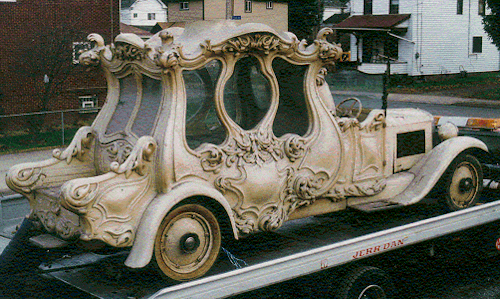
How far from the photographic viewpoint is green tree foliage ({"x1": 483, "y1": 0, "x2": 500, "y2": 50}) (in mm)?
25609

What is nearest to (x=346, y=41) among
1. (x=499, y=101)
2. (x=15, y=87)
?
(x=499, y=101)

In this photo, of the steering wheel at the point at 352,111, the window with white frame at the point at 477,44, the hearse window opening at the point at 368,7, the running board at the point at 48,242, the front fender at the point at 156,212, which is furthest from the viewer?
the hearse window opening at the point at 368,7

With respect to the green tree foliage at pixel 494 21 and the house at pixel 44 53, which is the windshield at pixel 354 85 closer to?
the house at pixel 44 53

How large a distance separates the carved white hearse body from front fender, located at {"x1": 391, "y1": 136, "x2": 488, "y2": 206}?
0.06 ft

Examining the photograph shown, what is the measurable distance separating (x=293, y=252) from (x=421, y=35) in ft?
104

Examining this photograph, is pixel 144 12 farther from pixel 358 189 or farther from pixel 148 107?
pixel 148 107

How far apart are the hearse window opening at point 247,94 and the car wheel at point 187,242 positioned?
1.07m

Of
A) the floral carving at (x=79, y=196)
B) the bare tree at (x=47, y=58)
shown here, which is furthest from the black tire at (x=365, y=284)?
the bare tree at (x=47, y=58)

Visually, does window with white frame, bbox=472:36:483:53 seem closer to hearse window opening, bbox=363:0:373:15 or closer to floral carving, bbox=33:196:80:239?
hearse window opening, bbox=363:0:373:15

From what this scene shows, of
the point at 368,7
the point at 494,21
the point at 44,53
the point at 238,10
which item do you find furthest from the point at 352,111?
the point at 368,7

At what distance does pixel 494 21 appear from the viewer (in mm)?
26469

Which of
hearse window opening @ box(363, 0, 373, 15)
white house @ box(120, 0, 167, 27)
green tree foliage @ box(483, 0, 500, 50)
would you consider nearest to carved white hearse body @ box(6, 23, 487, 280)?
green tree foliage @ box(483, 0, 500, 50)

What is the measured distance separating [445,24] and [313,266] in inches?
1322

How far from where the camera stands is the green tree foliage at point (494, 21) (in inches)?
1008
